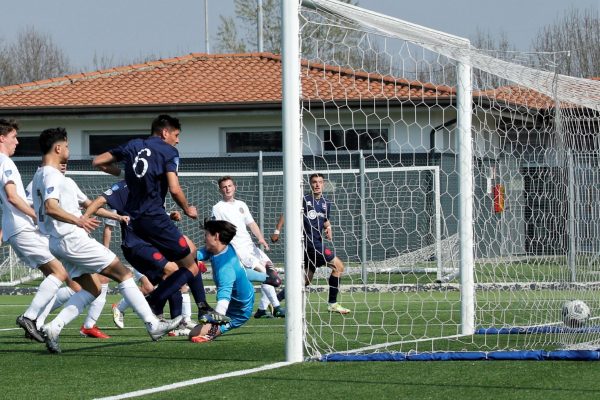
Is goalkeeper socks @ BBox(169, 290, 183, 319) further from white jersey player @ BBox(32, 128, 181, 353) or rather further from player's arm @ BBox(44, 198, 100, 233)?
player's arm @ BBox(44, 198, 100, 233)

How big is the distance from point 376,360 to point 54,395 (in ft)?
8.28

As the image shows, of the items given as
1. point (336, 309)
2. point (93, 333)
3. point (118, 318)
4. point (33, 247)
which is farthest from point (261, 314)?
point (33, 247)

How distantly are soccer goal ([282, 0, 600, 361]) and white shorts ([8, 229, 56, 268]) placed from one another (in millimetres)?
2468

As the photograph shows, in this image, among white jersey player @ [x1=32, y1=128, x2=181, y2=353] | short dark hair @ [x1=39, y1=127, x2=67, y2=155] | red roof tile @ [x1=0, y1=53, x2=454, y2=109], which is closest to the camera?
white jersey player @ [x1=32, y1=128, x2=181, y2=353]

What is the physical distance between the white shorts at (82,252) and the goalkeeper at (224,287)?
47.6 inches

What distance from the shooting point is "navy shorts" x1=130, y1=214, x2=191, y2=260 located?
10.1 m

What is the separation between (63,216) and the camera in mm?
9461

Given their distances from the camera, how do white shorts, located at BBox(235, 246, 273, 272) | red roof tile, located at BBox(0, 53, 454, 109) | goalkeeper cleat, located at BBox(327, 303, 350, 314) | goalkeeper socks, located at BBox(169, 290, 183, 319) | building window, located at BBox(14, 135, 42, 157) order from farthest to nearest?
red roof tile, located at BBox(0, 53, 454, 109) → building window, located at BBox(14, 135, 42, 157) → white shorts, located at BBox(235, 246, 273, 272) → goalkeeper cleat, located at BBox(327, 303, 350, 314) → goalkeeper socks, located at BBox(169, 290, 183, 319)

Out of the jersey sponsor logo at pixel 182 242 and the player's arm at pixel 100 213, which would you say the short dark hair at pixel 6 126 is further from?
the jersey sponsor logo at pixel 182 242

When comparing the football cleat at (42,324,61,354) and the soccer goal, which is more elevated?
the soccer goal

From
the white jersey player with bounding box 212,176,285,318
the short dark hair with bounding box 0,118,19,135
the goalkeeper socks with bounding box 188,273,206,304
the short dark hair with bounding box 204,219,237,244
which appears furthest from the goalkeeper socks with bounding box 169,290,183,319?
the white jersey player with bounding box 212,176,285,318

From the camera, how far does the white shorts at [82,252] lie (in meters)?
9.69

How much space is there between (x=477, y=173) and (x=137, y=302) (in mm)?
3679

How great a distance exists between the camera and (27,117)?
97.1 feet
